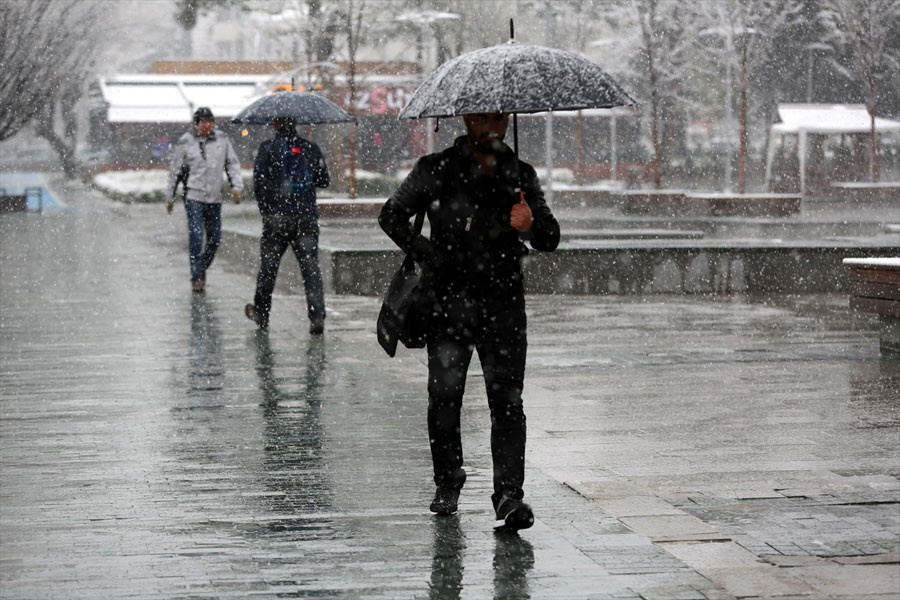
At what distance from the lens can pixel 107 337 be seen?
1268 cm

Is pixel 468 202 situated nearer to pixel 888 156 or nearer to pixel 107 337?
pixel 107 337

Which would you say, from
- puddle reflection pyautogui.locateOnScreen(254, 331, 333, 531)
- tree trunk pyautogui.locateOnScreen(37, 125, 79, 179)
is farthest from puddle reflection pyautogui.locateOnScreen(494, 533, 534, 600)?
tree trunk pyautogui.locateOnScreen(37, 125, 79, 179)

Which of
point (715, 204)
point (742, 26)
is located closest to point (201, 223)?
point (715, 204)

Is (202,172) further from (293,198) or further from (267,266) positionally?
(293,198)

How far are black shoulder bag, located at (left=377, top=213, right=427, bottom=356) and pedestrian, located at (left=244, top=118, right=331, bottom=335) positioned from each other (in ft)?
20.8

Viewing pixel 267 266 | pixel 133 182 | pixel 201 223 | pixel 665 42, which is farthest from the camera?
pixel 133 182

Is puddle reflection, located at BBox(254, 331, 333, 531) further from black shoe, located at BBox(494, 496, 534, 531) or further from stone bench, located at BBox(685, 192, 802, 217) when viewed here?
stone bench, located at BBox(685, 192, 802, 217)

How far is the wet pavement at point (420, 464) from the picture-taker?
5465mm

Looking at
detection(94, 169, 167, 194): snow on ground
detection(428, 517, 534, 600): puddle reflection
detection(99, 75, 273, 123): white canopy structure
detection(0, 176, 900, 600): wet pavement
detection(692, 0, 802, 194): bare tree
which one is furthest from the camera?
→ detection(99, 75, 273, 123): white canopy structure

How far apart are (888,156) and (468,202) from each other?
49177 millimetres

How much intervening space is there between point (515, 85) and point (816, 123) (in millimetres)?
39590

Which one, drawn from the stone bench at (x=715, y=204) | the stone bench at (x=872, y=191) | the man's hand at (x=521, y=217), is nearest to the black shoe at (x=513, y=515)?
the man's hand at (x=521, y=217)

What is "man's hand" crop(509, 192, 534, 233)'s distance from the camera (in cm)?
595

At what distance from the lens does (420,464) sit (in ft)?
24.5
